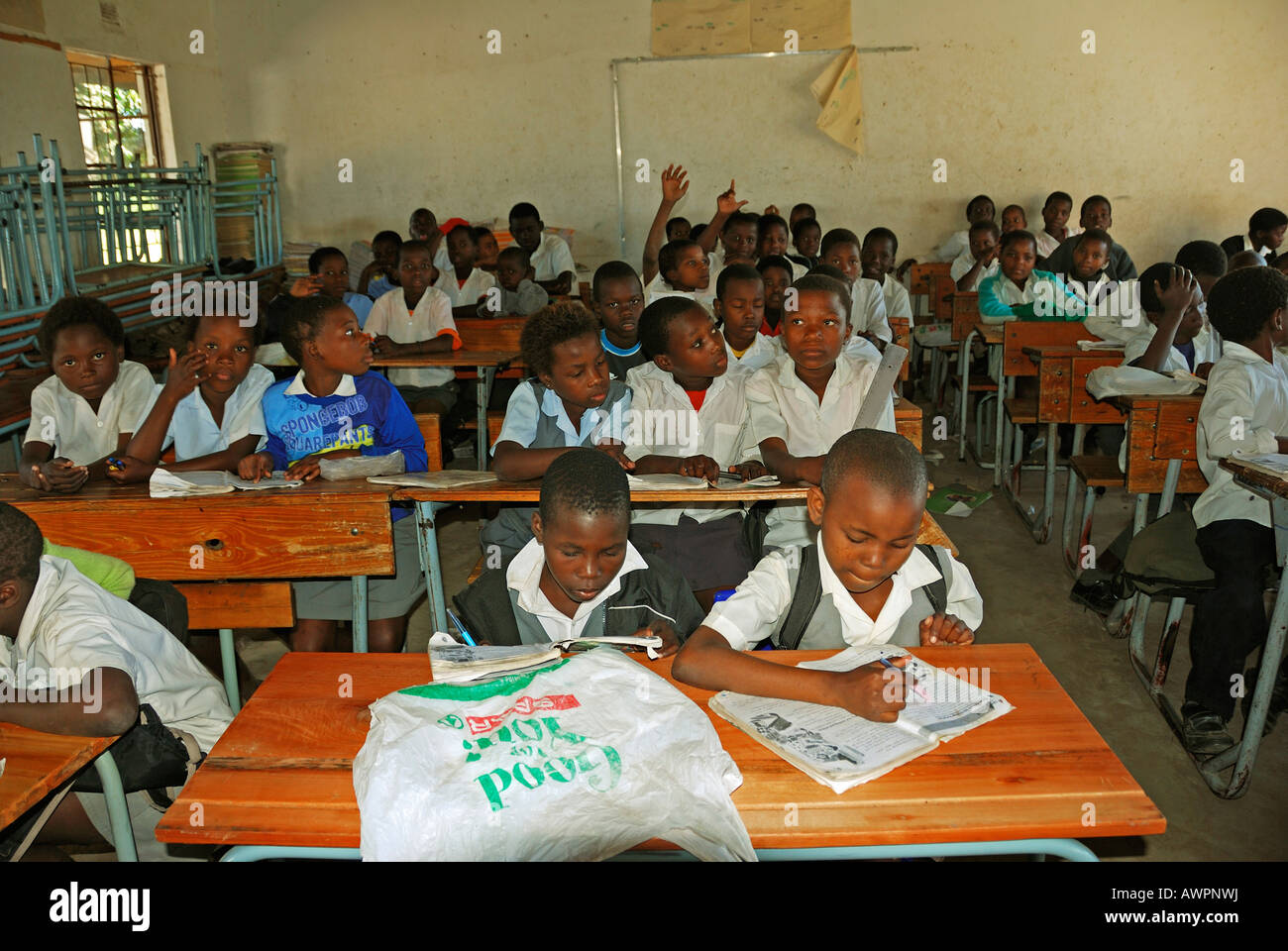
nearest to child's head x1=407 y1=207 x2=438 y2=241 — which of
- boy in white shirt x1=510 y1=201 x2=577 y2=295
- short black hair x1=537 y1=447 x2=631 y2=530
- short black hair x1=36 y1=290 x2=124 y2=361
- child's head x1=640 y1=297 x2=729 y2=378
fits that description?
boy in white shirt x1=510 y1=201 x2=577 y2=295

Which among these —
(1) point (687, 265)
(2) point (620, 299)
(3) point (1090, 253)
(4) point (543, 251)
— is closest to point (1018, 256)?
(3) point (1090, 253)

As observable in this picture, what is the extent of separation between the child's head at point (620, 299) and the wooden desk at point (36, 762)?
233 cm

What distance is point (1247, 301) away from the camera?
274cm

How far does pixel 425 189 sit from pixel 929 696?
8160 mm

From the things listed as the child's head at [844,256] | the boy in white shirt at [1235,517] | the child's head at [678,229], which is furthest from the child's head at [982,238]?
the boy in white shirt at [1235,517]

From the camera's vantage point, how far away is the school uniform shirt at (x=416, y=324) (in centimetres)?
500

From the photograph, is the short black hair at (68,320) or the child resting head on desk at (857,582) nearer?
the child resting head on desk at (857,582)

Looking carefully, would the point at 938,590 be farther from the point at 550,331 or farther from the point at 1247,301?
the point at 1247,301

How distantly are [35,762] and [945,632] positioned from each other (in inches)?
53.0

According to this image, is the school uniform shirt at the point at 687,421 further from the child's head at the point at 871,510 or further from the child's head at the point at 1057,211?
the child's head at the point at 1057,211

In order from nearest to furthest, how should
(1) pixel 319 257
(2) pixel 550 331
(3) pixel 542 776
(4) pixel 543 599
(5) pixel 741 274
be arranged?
(3) pixel 542 776
(4) pixel 543 599
(2) pixel 550 331
(5) pixel 741 274
(1) pixel 319 257

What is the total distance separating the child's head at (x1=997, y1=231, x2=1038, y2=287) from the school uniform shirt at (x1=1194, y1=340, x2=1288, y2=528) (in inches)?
126
